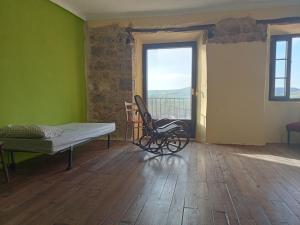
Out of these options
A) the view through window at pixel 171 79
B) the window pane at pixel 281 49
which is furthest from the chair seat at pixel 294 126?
the view through window at pixel 171 79

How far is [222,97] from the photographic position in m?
4.88

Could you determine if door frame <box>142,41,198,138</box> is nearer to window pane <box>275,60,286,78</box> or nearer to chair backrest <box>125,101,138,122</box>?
chair backrest <box>125,101,138,122</box>

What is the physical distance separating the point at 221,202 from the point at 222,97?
2904mm

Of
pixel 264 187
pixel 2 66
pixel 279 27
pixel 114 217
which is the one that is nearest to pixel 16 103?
pixel 2 66

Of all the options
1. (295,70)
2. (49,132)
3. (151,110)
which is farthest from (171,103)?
(49,132)

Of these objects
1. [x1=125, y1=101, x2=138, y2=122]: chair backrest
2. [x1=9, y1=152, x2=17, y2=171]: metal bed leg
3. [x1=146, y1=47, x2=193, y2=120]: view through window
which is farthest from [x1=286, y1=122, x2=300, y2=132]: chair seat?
[x1=9, y1=152, x2=17, y2=171]: metal bed leg

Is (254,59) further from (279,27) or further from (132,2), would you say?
(132,2)

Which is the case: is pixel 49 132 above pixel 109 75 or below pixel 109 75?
below

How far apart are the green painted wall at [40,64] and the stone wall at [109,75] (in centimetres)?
23

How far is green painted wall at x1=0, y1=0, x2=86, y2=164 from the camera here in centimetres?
331

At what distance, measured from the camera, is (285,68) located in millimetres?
5047

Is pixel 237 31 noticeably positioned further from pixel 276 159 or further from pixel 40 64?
pixel 40 64

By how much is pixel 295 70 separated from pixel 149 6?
3.14 meters

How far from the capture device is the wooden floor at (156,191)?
202 centimetres
